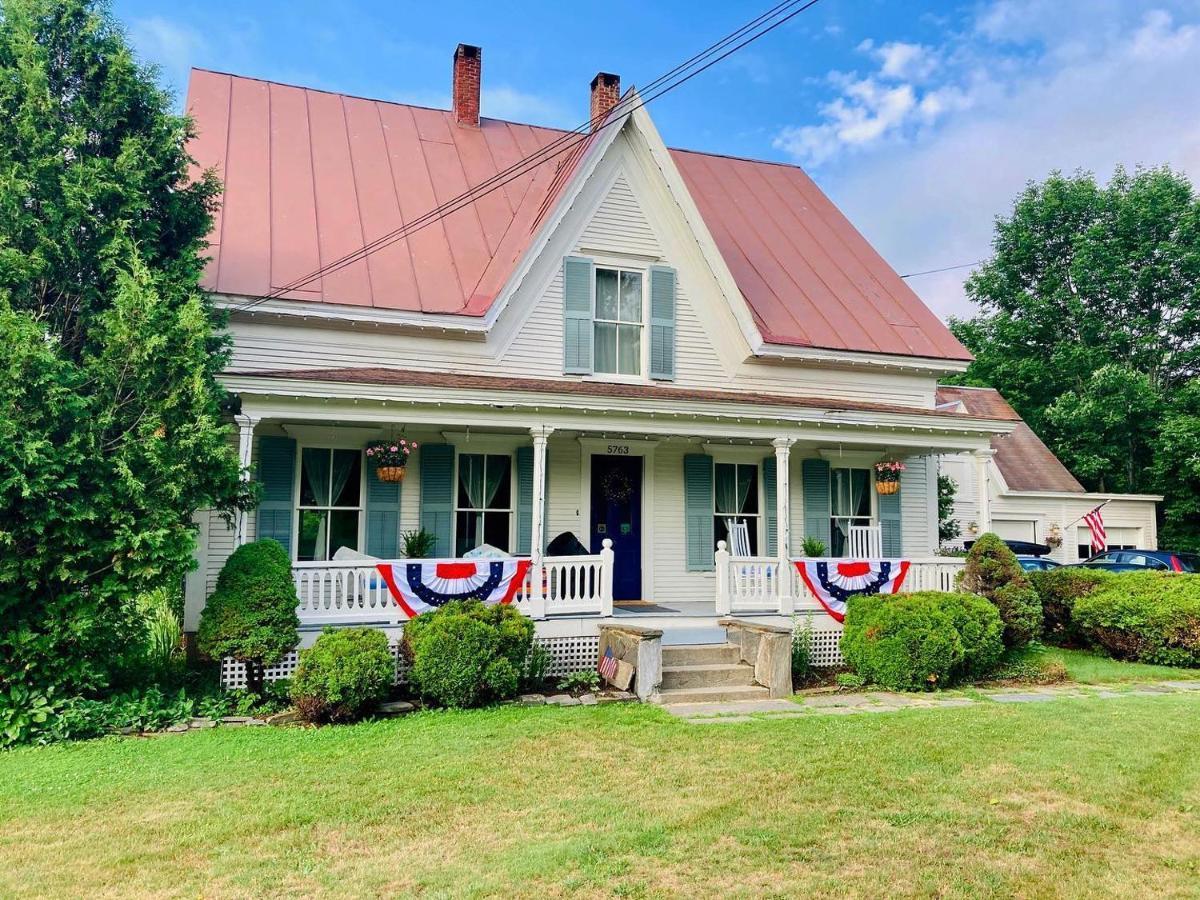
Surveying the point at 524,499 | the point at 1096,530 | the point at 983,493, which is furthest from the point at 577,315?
the point at 1096,530

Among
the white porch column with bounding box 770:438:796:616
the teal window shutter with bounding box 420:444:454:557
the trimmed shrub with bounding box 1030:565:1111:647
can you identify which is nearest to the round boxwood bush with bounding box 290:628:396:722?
the teal window shutter with bounding box 420:444:454:557

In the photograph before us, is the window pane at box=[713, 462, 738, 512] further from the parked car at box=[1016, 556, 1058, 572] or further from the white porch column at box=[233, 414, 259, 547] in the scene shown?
the parked car at box=[1016, 556, 1058, 572]

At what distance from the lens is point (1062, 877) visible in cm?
452

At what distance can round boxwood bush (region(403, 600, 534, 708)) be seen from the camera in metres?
8.22

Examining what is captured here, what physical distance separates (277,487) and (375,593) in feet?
8.25

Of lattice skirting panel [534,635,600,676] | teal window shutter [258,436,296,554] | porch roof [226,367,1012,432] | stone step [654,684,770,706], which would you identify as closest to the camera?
stone step [654,684,770,706]

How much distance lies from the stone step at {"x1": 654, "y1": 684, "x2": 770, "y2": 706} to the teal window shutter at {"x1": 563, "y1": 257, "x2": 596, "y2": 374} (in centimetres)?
541

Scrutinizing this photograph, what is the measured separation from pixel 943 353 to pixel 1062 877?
11452 mm

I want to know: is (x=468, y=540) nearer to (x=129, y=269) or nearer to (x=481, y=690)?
(x=481, y=690)

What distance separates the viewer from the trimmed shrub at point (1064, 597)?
12844 mm

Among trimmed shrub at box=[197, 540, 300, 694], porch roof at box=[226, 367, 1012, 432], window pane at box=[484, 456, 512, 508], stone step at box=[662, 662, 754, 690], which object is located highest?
porch roof at box=[226, 367, 1012, 432]

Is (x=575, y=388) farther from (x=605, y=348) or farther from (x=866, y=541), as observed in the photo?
(x=866, y=541)

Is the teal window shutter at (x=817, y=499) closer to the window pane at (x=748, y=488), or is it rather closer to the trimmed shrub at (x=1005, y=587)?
the window pane at (x=748, y=488)

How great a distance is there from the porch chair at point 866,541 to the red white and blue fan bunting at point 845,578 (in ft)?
5.20
